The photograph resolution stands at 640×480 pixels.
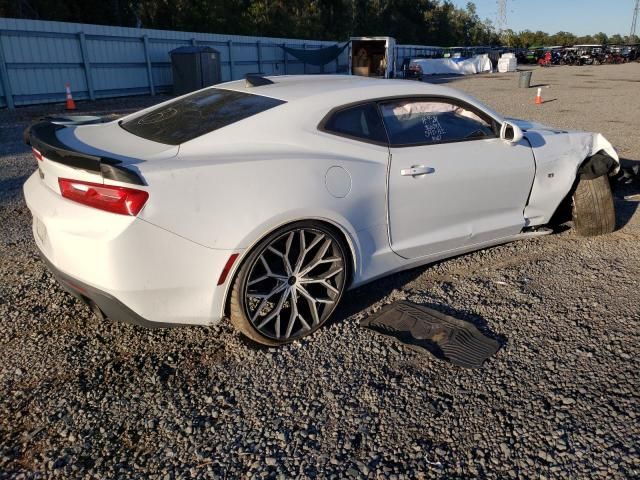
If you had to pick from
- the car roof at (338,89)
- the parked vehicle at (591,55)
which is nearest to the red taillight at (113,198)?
the car roof at (338,89)

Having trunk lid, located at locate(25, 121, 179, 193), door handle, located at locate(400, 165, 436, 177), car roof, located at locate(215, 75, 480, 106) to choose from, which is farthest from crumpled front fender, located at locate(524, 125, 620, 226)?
trunk lid, located at locate(25, 121, 179, 193)

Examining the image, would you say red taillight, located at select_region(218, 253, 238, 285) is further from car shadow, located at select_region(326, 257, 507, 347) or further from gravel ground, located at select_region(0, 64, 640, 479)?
car shadow, located at select_region(326, 257, 507, 347)

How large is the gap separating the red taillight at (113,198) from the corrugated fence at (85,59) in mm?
15034

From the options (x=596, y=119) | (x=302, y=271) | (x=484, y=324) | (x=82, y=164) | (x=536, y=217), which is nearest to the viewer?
(x=82, y=164)

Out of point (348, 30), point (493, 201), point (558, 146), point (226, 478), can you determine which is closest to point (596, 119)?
point (558, 146)

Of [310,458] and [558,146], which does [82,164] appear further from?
[558,146]

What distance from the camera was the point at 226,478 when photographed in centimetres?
213

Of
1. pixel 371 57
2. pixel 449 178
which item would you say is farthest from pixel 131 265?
pixel 371 57

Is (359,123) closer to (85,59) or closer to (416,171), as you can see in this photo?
(416,171)

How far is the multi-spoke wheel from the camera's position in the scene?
2826 millimetres

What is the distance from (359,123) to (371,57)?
27.8 m

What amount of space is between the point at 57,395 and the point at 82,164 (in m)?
1.18

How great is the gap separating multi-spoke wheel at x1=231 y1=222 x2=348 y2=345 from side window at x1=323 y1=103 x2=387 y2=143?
658 mm

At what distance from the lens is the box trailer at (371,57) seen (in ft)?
92.5
